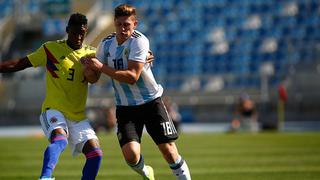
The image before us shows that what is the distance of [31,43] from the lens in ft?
139

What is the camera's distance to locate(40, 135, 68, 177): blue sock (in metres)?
8.52

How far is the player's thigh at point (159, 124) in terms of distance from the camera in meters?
9.02

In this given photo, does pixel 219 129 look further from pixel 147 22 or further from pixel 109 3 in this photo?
pixel 109 3

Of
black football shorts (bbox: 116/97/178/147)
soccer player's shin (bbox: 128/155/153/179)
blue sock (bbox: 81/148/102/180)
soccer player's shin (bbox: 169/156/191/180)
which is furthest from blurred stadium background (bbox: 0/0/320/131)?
blue sock (bbox: 81/148/102/180)

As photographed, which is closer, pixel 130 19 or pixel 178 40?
pixel 130 19

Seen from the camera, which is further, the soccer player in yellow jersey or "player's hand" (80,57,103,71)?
the soccer player in yellow jersey

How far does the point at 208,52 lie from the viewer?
3800 cm

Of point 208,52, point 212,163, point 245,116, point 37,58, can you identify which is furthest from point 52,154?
point 208,52

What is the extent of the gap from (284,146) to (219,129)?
14.6m

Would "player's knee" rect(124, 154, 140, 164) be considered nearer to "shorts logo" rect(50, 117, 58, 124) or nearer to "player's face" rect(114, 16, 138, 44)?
"shorts logo" rect(50, 117, 58, 124)

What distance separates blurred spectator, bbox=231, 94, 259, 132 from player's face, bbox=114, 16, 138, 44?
23.9 meters

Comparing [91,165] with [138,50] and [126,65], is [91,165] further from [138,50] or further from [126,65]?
[138,50]

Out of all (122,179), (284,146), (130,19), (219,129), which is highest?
(130,19)

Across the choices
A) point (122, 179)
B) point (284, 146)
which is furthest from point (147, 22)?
point (122, 179)
